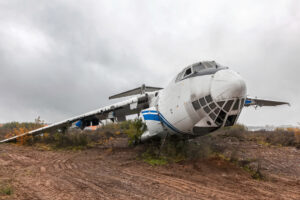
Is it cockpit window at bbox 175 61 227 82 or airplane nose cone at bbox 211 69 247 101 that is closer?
airplane nose cone at bbox 211 69 247 101

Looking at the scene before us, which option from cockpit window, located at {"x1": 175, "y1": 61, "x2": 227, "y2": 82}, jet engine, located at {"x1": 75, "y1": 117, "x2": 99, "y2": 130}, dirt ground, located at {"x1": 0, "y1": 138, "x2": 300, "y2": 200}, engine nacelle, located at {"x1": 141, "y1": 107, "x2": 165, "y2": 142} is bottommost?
dirt ground, located at {"x1": 0, "y1": 138, "x2": 300, "y2": 200}

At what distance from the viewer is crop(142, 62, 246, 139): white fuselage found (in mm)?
5102

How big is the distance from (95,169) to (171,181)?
2.89 metres

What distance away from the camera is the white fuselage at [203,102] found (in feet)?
16.7

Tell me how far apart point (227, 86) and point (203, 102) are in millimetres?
932

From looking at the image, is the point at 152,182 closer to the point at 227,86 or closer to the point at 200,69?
the point at 227,86

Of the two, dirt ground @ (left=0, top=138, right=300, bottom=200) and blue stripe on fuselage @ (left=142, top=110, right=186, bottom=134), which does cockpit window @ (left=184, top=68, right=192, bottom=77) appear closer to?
blue stripe on fuselage @ (left=142, top=110, right=186, bottom=134)

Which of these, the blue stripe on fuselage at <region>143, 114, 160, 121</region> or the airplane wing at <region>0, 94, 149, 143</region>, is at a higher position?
the airplane wing at <region>0, 94, 149, 143</region>

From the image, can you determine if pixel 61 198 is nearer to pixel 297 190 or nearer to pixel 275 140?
pixel 297 190

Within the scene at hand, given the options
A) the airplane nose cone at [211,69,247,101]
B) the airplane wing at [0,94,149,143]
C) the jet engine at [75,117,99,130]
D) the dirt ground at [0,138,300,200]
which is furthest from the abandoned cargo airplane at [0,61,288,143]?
the jet engine at [75,117,99,130]

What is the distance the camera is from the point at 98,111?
1205cm

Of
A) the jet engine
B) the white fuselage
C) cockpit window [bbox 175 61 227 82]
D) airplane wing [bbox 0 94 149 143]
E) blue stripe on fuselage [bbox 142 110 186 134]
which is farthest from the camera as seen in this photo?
the jet engine

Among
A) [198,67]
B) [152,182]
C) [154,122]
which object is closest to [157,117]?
[154,122]

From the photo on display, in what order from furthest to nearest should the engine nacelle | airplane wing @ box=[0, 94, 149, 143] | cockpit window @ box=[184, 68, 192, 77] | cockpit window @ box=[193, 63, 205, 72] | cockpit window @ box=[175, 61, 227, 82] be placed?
airplane wing @ box=[0, 94, 149, 143] → the engine nacelle → cockpit window @ box=[184, 68, 192, 77] → cockpit window @ box=[193, 63, 205, 72] → cockpit window @ box=[175, 61, 227, 82]
